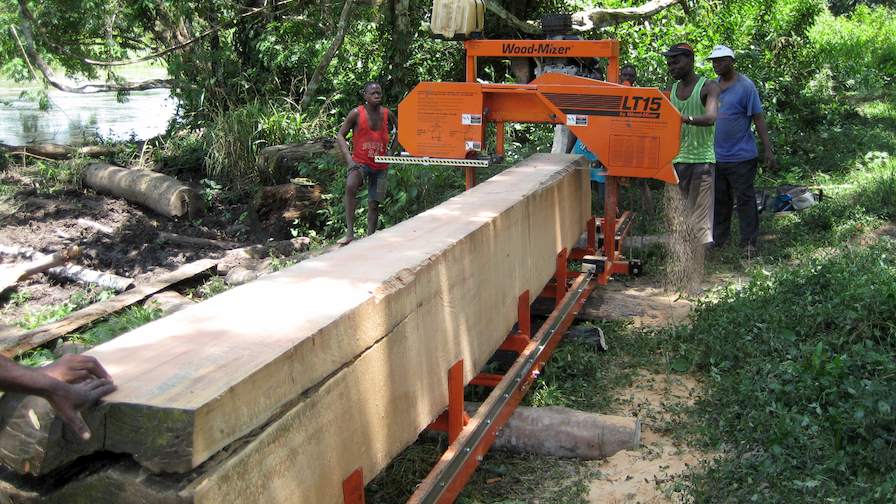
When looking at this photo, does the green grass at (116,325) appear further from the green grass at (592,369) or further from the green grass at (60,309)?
the green grass at (592,369)

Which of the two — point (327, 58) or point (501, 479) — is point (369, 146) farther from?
point (501, 479)

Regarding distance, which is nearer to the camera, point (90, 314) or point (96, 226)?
point (90, 314)

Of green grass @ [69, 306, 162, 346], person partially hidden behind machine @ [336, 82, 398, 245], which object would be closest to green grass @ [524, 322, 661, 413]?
green grass @ [69, 306, 162, 346]

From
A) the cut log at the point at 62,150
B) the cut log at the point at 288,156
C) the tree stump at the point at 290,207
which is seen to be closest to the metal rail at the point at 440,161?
the tree stump at the point at 290,207

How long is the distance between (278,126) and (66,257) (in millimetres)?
4078

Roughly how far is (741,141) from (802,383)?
12.1 ft

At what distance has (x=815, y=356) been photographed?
4262mm

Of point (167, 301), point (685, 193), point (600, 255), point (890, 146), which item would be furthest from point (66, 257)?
point (890, 146)

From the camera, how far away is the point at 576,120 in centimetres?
575

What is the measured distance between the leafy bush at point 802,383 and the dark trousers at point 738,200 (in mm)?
1619

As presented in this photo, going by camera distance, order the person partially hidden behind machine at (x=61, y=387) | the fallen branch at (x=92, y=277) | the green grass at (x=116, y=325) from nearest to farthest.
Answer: the person partially hidden behind machine at (x=61, y=387)
the green grass at (x=116, y=325)
the fallen branch at (x=92, y=277)

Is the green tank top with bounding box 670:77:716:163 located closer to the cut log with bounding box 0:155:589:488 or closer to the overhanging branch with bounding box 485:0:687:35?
the cut log with bounding box 0:155:589:488

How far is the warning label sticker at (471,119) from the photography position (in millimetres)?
6000

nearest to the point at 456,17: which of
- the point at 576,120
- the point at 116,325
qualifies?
the point at 576,120
